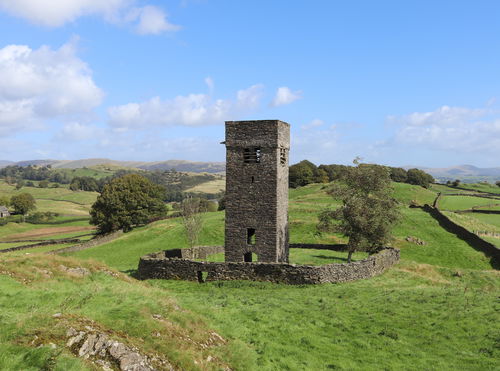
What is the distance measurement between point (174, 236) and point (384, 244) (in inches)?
1107

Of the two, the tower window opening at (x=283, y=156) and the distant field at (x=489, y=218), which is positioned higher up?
the tower window opening at (x=283, y=156)

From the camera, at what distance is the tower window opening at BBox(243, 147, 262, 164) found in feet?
93.8

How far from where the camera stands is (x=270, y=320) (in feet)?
54.1

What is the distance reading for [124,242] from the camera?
2162 inches

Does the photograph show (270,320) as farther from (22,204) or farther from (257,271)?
(22,204)

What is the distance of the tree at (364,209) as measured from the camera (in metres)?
31.6

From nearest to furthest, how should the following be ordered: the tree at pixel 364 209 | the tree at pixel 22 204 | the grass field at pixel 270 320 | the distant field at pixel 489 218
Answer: the grass field at pixel 270 320, the tree at pixel 364 209, the distant field at pixel 489 218, the tree at pixel 22 204

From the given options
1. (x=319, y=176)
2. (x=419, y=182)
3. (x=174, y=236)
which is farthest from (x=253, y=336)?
(x=419, y=182)

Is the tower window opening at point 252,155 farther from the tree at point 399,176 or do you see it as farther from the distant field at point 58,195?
the distant field at point 58,195

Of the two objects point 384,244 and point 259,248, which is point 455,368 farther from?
point 384,244

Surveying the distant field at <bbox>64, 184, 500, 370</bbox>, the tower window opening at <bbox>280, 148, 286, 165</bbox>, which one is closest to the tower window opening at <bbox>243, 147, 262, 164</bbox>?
the tower window opening at <bbox>280, 148, 286, 165</bbox>

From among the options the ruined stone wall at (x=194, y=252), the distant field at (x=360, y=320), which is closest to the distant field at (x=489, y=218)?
the distant field at (x=360, y=320)

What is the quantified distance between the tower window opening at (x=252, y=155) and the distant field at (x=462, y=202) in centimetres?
4996

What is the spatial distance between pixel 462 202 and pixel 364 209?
55264 mm
